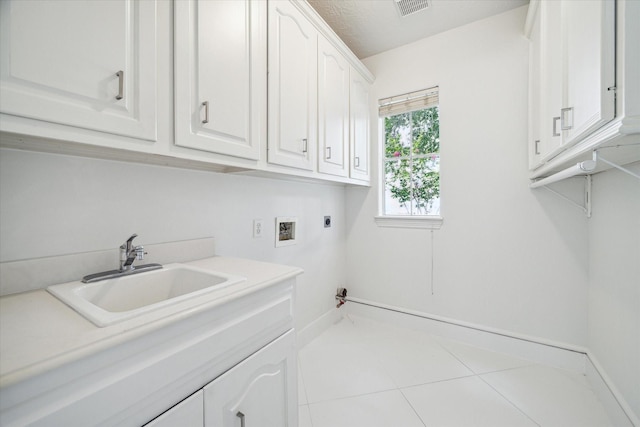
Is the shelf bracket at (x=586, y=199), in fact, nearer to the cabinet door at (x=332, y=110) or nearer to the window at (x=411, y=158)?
the window at (x=411, y=158)

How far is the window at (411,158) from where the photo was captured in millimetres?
2285

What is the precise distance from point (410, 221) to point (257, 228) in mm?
1392

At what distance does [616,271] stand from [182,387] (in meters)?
2.03

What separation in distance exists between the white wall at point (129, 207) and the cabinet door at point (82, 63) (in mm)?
335

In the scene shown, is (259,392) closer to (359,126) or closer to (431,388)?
(431,388)

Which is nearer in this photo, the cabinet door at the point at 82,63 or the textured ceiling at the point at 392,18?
the cabinet door at the point at 82,63

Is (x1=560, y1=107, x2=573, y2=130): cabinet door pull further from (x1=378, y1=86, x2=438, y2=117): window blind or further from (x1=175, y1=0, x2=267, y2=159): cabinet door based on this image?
(x1=175, y1=0, x2=267, y2=159): cabinet door

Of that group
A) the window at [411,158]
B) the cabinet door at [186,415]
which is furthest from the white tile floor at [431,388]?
the window at [411,158]

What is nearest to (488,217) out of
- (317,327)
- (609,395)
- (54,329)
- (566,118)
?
(566,118)

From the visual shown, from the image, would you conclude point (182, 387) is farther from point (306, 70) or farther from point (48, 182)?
point (306, 70)

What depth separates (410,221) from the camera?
2322 millimetres

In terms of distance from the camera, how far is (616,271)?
1.33 m

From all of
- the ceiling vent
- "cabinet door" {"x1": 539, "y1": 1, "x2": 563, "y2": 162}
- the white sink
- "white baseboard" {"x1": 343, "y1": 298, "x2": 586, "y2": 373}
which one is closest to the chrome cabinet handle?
the white sink

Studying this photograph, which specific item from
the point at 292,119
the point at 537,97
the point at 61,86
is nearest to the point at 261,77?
the point at 292,119
